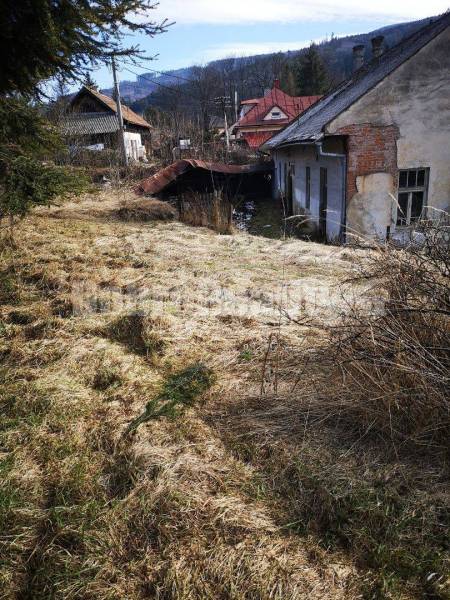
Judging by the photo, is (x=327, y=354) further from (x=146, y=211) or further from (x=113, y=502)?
(x=146, y=211)

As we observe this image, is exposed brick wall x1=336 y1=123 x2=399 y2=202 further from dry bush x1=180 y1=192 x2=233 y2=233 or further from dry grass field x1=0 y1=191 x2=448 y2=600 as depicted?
dry grass field x1=0 y1=191 x2=448 y2=600

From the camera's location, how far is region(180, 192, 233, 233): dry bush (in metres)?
11.2

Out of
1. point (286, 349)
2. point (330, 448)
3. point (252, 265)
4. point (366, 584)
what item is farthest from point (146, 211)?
point (366, 584)

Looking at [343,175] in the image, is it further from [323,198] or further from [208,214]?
[208,214]

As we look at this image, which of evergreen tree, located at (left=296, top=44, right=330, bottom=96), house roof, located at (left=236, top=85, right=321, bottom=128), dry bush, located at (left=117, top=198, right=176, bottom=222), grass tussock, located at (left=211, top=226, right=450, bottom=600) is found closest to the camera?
grass tussock, located at (left=211, top=226, right=450, bottom=600)

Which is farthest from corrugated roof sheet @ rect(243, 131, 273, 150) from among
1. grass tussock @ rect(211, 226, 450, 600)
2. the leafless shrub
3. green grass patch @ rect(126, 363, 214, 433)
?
grass tussock @ rect(211, 226, 450, 600)

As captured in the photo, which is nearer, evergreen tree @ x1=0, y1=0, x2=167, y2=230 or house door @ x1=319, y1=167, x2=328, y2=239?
evergreen tree @ x1=0, y1=0, x2=167, y2=230

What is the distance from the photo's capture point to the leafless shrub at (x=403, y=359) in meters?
2.59

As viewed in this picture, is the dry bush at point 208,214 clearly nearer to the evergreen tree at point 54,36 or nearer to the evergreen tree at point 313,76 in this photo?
the evergreen tree at point 54,36

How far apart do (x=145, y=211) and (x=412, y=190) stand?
7.40 metres

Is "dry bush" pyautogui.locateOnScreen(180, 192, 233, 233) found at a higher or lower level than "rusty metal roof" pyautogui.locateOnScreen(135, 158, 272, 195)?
lower

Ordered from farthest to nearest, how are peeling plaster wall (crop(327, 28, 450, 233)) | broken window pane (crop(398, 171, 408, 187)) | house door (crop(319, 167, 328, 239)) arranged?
house door (crop(319, 167, 328, 239))
broken window pane (crop(398, 171, 408, 187))
peeling plaster wall (crop(327, 28, 450, 233))

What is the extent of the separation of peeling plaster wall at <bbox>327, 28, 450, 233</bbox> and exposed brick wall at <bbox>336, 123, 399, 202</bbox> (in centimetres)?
10

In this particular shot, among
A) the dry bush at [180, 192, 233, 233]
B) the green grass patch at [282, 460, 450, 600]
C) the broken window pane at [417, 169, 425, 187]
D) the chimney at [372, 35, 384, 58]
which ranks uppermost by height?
the chimney at [372, 35, 384, 58]
